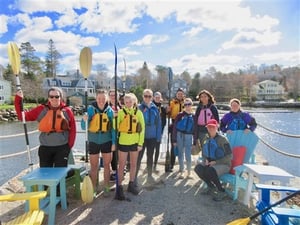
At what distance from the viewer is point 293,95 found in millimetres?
62844

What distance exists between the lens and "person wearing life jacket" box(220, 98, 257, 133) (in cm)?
406

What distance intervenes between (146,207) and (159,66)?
63.9 metres

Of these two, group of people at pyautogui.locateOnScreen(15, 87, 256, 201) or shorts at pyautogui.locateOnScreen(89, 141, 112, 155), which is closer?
group of people at pyautogui.locateOnScreen(15, 87, 256, 201)

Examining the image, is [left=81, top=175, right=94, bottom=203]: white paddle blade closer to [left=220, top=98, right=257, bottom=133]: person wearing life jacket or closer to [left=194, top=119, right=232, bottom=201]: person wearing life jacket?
[left=194, top=119, right=232, bottom=201]: person wearing life jacket

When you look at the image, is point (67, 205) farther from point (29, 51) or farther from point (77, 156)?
point (29, 51)

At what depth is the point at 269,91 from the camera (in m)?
67.9

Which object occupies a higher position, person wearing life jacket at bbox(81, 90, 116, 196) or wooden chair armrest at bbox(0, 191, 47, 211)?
person wearing life jacket at bbox(81, 90, 116, 196)

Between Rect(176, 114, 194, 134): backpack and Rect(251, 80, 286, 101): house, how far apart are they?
63.9 meters

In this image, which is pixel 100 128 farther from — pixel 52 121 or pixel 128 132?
pixel 52 121

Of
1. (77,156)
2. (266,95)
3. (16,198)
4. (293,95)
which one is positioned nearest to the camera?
(16,198)

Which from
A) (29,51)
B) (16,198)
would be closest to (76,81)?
(29,51)

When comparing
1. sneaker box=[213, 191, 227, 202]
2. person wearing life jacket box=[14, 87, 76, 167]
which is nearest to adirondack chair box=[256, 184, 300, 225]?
sneaker box=[213, 191, 227, 202]

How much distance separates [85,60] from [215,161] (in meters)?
2.23

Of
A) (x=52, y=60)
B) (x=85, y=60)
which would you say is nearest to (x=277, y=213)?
(x=85, y=60)
